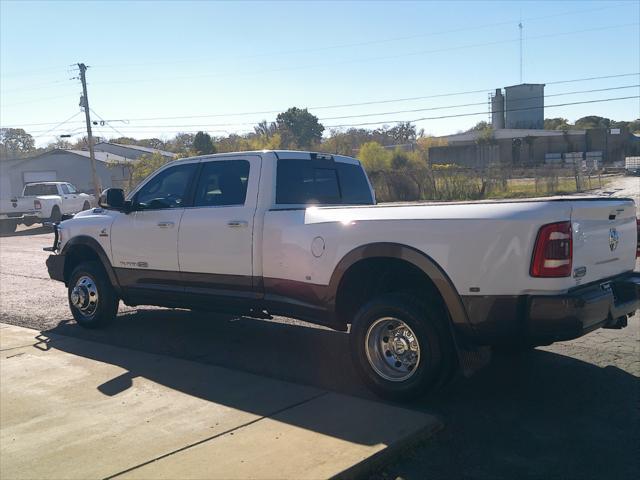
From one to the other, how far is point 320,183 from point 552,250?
308 cm

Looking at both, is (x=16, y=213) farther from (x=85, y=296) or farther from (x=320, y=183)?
(x=320, y=183)

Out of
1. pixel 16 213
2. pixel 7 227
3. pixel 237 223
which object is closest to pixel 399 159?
pixel 16 213

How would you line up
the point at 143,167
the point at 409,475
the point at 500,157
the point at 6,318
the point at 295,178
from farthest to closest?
the point at 500,157, the point at 143,167, the point at 6,318, the point at 295,178, the point at 409,475

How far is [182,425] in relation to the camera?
4852 millimetres

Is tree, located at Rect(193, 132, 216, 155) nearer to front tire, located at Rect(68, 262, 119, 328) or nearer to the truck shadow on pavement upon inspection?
front tire, located at Rect(68, 262, 119, 328)

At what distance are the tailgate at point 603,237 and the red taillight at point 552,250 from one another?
0.11 meters

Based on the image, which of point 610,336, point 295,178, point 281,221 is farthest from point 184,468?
point 610,336

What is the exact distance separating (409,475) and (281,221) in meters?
2.66

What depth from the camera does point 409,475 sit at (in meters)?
3.96

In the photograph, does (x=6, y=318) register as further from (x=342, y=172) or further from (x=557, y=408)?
(x=557, y=408)

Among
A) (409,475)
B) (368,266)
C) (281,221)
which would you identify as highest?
(281,221)

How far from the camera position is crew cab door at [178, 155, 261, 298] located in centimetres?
623

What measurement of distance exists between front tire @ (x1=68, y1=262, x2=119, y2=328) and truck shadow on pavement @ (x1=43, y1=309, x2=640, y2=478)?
17 cm

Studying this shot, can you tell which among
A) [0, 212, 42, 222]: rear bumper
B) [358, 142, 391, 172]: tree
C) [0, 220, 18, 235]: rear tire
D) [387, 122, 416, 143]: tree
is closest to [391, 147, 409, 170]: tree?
[358, 142, 391, 172]: tree
